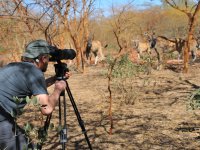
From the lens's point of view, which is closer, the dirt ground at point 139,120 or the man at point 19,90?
the man at point 19,90

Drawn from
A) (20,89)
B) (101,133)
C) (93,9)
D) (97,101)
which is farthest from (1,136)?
(93,9)

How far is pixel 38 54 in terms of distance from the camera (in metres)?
2.99

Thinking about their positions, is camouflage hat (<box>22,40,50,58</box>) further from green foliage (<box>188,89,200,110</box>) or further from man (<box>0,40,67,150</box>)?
green foliage (<box>188,89,200,110</box>)

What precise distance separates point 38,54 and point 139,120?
3.81 metres

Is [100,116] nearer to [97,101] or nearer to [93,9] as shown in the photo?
[97,101]

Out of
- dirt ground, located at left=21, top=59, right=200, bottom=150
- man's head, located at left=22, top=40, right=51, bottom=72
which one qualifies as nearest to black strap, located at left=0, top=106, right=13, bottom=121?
man's head, located at left=22, top=40, right=51, bottom=72

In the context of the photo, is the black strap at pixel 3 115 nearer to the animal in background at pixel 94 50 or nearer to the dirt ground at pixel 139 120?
the dirt ground at pixel 139 120

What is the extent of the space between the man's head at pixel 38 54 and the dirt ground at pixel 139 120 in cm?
238

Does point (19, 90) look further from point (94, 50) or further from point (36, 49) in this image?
point (94, 50)

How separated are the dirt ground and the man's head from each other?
93.5 inches

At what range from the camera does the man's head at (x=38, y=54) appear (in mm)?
2990

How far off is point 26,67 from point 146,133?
3.18 m

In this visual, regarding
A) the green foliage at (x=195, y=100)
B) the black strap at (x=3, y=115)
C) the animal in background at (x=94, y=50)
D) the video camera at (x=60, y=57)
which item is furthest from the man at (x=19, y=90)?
the animal in background at (x=94, y=50)

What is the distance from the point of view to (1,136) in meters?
2.96
